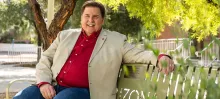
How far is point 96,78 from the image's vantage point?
3217mm

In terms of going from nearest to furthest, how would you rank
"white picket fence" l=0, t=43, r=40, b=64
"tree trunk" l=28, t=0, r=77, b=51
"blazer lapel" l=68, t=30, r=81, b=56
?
1. "blazer lapel" l=68, t=30, r=81, b=56
2. "tree trunk" l=28, t=0, r=77, b=51
3. "white picket fence" l=0, t=43, r=40, b=64

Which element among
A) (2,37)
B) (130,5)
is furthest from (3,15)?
(2,37)

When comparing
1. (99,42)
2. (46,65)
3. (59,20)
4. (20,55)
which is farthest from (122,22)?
(99,42)

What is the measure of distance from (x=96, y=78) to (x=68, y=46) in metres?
0.41

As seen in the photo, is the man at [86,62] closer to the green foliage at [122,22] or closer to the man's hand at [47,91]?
the man's hand at [47,91]

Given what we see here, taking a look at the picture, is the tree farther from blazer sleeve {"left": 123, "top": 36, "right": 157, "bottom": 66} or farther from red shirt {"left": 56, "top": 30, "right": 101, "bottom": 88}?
blazer sleeve {"left": 123, "top": 36, "right": 157, "bottom": 66}

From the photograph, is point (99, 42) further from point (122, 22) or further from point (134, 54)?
point (122, 22)

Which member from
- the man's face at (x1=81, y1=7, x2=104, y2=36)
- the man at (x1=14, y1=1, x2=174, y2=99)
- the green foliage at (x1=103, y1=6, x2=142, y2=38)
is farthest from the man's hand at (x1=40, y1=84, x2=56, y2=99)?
the green foliage at (x1=103, y1=6, x2=142, y2=38)

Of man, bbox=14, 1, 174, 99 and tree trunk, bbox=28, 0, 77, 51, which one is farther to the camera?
tree trunk, bbox=28, 0, 77, 51

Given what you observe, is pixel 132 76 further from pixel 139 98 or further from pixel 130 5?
pixel 130 5

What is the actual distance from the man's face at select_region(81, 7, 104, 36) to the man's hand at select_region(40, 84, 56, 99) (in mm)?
533

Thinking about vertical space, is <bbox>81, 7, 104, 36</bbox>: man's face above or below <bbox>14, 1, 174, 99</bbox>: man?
above

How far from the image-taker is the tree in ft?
30.5

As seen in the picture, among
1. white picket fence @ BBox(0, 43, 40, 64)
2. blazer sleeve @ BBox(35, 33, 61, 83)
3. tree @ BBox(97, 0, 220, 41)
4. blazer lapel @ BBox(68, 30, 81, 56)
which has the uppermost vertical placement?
tree @ BBox(97, 0, 220, 41)
